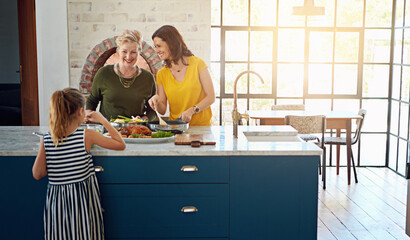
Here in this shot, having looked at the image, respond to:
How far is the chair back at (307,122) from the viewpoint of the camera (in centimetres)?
520

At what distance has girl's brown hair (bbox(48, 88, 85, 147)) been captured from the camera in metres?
2.50

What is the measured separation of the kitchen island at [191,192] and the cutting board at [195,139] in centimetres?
6

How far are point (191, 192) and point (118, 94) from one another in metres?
1.29

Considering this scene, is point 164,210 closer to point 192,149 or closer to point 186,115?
point 192,149

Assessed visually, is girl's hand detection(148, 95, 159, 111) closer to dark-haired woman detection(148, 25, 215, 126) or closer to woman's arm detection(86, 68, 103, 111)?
dark-haired woman detection(148, 25, 215, 126)

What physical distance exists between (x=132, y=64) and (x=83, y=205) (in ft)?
4.64

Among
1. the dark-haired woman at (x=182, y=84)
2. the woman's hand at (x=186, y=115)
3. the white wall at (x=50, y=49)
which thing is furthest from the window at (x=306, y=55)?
the woman's hand at (x=186, y=115)

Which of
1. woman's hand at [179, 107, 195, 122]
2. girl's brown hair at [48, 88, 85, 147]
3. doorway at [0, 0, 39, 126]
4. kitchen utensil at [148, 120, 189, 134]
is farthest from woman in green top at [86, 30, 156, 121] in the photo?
doorway at [0, 0, 39, 126]

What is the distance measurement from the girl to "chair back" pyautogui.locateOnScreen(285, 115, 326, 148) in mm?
2997

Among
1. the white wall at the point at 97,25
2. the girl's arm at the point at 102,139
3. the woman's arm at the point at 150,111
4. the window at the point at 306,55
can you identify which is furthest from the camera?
the window at the point at 306,55

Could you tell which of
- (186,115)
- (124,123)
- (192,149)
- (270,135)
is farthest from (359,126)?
(192,149)

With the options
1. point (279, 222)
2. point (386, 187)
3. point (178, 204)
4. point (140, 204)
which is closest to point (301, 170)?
point (279, 222)

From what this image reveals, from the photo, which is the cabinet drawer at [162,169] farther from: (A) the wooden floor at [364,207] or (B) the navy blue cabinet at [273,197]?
(A) the wooden floor at [364,207]

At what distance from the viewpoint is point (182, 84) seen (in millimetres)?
3668
